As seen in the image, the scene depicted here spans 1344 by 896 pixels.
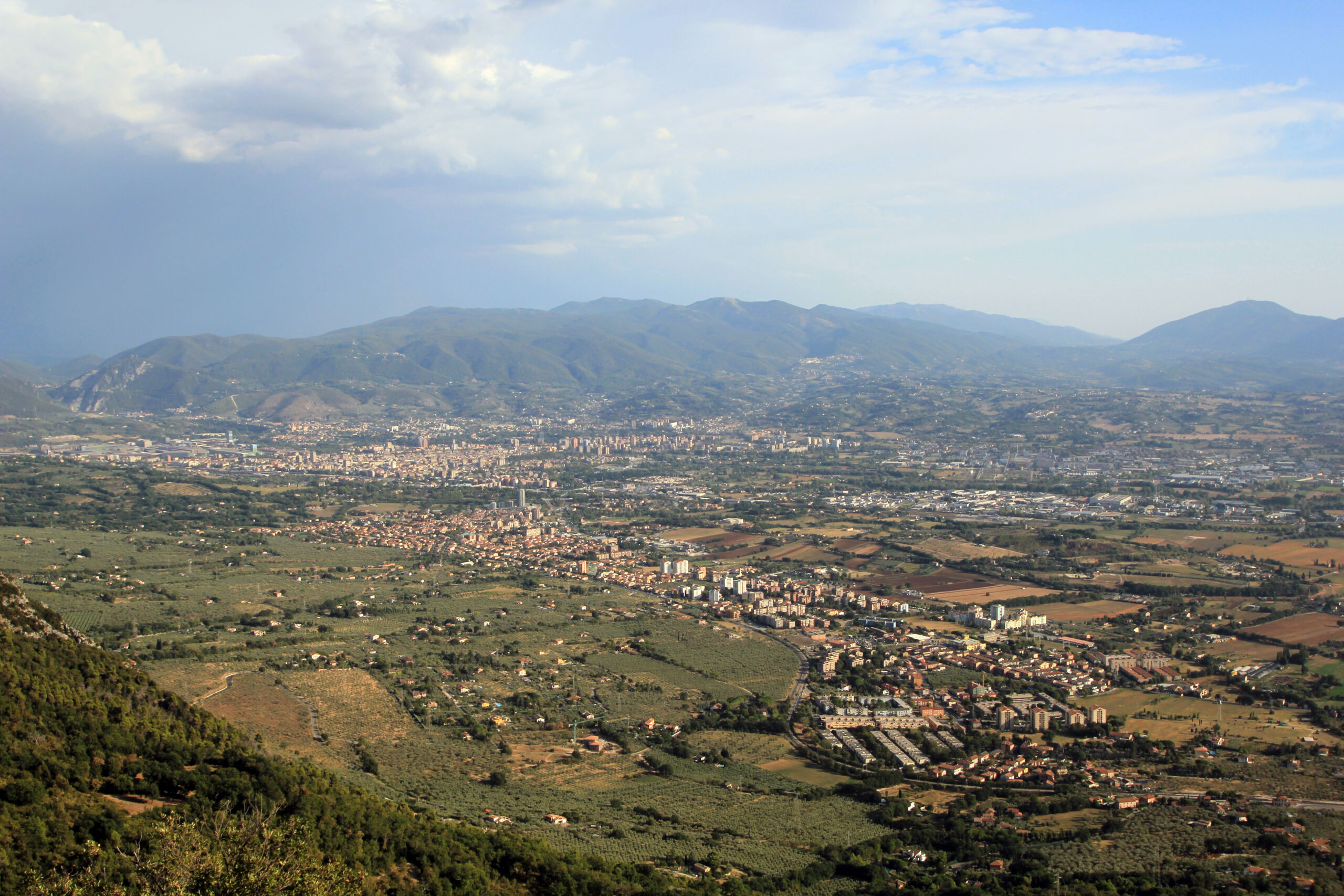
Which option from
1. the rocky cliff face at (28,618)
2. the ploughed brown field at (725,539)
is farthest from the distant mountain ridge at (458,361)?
the rocky cliff face at (28,618)

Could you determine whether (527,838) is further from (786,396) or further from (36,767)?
(786,396)

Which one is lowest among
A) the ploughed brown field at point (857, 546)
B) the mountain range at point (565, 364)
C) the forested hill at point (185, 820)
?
the ploughed brown field at point (857, 546)

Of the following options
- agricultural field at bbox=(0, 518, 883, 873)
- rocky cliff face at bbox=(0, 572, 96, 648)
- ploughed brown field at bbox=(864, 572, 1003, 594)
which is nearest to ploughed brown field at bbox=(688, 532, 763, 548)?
ploughed brown field at bbox=(864, 572, 1003, 594)

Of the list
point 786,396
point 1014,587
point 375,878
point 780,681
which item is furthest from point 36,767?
point 786,396

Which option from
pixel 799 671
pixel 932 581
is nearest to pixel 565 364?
pixel 932 581

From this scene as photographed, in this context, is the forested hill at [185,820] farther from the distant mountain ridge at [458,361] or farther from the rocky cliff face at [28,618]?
the distant mountain ridge at [458,361]

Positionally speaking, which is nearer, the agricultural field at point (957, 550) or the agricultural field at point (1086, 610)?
the agricultural field at point (1086, 610)

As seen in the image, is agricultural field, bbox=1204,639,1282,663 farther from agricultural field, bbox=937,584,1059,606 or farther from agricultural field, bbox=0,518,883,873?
agricultural field, bbox=0,518,883,873
